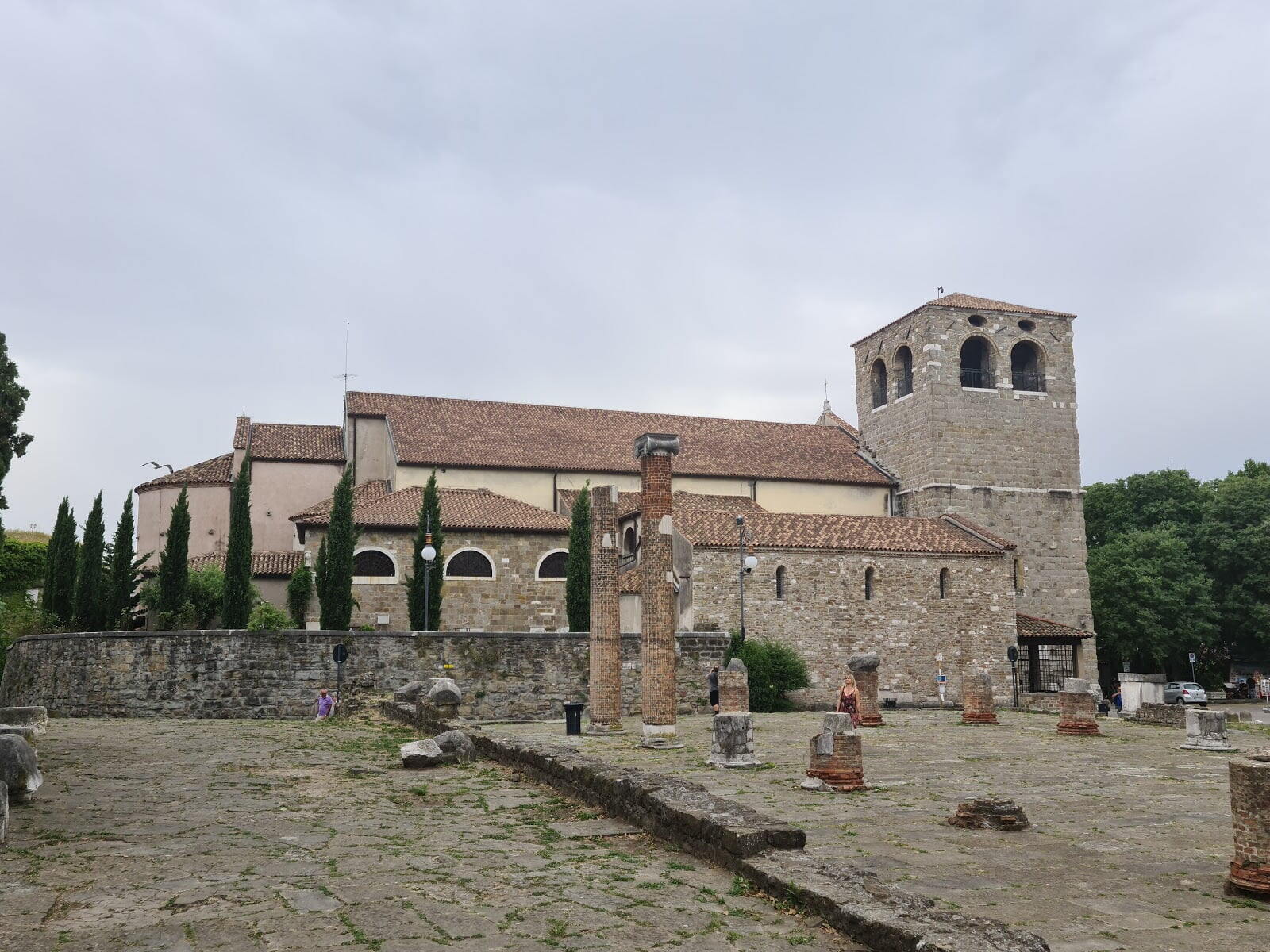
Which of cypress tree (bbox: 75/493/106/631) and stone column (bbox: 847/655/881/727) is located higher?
cypress tree (bbox: 75/493/106/631)

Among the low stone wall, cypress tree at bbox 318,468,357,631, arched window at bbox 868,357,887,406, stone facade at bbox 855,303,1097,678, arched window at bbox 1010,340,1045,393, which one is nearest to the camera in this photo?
the low stone wall

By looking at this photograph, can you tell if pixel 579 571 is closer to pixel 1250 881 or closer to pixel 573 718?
pixel 573 718

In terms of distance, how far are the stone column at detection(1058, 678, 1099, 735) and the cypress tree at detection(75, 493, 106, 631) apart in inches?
1071

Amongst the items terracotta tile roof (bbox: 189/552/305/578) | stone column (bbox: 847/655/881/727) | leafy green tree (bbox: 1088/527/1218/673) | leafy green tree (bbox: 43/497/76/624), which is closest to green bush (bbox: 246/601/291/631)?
terracotta tile roof (bbox: 189/552/305/578)

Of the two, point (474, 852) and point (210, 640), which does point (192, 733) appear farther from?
point (474, 852)

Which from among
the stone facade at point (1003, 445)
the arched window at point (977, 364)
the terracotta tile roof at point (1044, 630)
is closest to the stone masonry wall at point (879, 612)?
the terracotta tile roof at point (1044, 630)

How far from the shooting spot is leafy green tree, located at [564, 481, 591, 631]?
30.4m

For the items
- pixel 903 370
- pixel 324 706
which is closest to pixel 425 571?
pixel 324 706

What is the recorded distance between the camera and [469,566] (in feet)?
104

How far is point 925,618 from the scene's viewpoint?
31.8 meters

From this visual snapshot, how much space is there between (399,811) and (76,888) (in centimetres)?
349

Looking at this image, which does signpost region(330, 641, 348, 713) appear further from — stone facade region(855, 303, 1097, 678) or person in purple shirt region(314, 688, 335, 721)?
stone facade region(855, 303, 1097, 678)

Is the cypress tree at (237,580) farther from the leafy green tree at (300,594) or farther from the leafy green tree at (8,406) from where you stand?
the leafy green tree at (8,406)

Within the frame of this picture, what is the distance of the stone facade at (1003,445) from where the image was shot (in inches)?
1481
